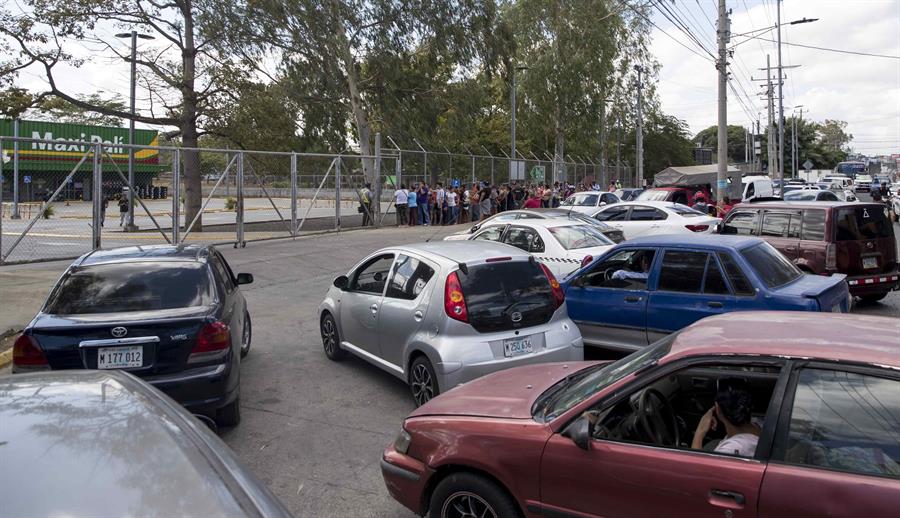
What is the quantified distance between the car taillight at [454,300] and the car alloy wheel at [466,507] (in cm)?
245

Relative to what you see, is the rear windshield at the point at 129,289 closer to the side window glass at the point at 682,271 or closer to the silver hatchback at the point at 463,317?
the silver hatchback at the point at 463,317

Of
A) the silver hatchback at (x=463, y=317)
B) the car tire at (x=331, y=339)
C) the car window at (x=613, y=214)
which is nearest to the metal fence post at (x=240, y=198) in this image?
the car window at (x=613, y=214)

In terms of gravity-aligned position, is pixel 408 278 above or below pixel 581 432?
above

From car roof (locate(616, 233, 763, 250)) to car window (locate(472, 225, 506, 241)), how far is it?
4.22 m

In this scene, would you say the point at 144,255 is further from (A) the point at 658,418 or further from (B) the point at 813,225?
(B) the point at 813,225

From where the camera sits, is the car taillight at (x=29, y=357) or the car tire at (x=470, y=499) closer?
the car tire at (x=470, y=499)

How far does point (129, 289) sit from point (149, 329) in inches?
29.6

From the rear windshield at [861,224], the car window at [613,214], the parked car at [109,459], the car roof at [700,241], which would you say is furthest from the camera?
the car window at [613,214]

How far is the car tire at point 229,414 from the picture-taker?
19.5ft

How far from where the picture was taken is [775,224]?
36.1 feet

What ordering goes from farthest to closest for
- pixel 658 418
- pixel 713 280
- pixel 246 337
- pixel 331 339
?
1. pixel 246 337
2. pixel 331 339
3. pixel 713 280
4. pixel 658 418

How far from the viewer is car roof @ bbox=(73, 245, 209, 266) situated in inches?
258

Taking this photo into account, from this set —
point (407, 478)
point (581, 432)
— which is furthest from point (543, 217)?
point (581, 432)

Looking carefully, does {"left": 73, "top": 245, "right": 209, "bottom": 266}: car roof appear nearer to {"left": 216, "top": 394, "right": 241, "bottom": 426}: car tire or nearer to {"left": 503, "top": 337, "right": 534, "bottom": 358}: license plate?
{"left": 216, "top": 394, "right": 241, "bottom": 426}: car tire
